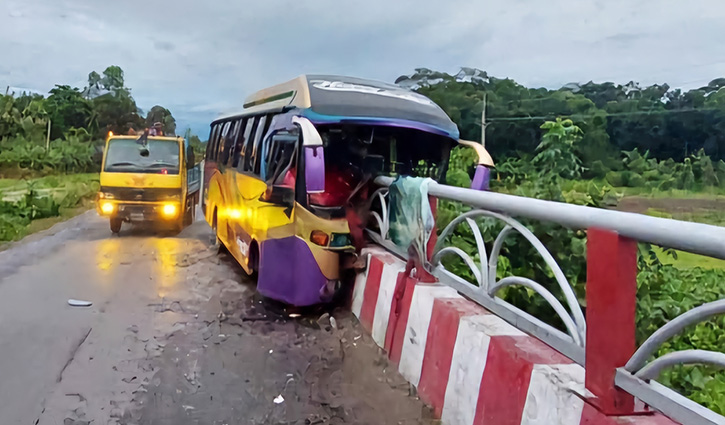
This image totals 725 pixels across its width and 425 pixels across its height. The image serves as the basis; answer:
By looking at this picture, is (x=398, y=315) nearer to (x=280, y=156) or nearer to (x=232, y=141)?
(x=280, y=156)

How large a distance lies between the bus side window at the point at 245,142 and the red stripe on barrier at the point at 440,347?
5.12 m

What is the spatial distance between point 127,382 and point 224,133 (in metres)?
7.31

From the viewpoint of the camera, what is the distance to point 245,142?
364 inches

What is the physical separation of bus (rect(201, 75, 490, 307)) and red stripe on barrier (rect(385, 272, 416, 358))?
135 centimetres

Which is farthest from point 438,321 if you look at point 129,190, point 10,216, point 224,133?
point 10,216

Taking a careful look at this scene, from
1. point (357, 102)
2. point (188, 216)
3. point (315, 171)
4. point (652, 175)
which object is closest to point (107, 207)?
point (188, 216)

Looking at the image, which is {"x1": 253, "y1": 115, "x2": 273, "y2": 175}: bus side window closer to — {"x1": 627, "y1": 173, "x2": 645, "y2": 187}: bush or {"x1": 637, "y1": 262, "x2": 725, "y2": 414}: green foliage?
{"x1": 637, "y1": 262, "x2": 725, "y2": 414}: green foliage

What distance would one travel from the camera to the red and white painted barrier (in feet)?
9.36

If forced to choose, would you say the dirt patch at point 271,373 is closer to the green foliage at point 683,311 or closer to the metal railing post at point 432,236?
the metal railing post at point 432,236

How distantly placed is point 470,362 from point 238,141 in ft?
22.6

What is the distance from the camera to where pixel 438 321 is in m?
4.32

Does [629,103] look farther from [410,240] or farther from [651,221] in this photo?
[651,221]

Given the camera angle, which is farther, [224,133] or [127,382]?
[224,133]

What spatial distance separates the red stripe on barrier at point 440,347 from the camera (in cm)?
405
